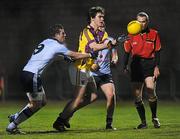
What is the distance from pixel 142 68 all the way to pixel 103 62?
78 centimetres

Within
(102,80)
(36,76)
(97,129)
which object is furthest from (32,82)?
(97,129)

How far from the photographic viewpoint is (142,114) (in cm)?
1184

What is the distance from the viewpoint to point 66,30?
2620 cm

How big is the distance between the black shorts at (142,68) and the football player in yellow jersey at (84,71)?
0.97 metres

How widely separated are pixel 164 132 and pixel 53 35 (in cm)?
242

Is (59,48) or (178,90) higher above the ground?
(59,48)

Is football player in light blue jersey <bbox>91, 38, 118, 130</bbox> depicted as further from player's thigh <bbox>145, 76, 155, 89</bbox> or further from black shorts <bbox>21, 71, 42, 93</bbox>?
black shorts <bbox>21, 71, 42, 93</bbox>

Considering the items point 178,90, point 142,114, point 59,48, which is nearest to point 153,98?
point 142,114

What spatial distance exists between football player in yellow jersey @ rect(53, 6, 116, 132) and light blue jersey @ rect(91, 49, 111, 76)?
0.32 meters

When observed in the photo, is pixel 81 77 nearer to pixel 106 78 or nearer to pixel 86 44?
pixel 86 44

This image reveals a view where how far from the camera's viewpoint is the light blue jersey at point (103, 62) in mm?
11508

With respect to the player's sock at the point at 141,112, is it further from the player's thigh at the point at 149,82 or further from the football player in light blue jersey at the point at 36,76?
the football player in light blue jersey at the point at 36,76

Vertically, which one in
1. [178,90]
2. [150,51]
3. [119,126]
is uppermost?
[150,51]

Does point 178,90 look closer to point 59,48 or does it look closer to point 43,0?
point 43,0
